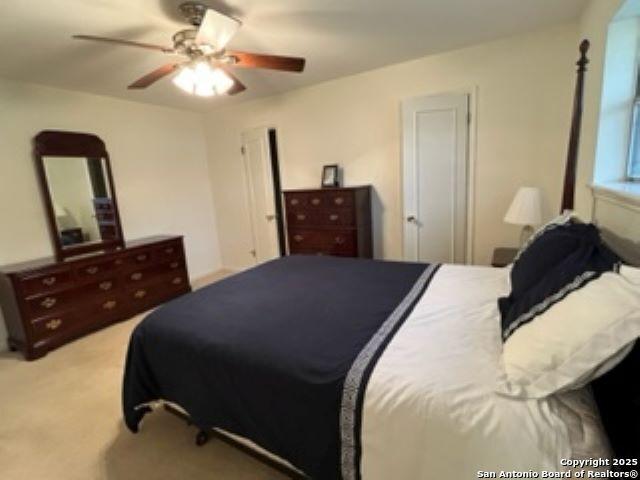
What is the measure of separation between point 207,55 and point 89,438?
2.41 m

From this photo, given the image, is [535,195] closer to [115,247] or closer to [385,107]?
[385,107]

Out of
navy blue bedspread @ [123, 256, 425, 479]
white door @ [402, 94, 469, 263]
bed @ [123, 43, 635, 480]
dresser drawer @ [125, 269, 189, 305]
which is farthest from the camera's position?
dresser drawer @ [125, 269, 189, 305]

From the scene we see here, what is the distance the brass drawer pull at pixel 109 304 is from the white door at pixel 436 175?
313 cm

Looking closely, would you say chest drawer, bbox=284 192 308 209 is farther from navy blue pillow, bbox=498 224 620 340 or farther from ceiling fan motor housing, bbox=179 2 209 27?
navy blue pillow, bbox=498 224 620 340

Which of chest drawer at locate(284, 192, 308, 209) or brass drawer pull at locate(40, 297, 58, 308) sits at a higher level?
chest drawer at locate(284, 192, 308, 209)

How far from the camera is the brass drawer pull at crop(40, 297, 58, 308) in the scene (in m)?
2.84

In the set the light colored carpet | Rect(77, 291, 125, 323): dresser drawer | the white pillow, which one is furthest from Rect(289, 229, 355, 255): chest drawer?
the white pillow

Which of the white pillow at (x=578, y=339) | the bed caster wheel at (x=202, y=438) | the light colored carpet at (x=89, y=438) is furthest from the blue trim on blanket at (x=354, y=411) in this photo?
the bed caster wheel at (x=202, y=438)

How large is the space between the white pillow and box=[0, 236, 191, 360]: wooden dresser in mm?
3505

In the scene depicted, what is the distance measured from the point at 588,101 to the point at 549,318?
1.85 metres

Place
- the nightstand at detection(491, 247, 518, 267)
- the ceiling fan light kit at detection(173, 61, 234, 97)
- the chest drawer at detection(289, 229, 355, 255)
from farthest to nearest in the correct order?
the chest drawer at detection(289, 229, 355, 255), the nightstand at detection(491, 247, 518, 267), the ceiling fan light kit at detection(173, 61, 234, 97)

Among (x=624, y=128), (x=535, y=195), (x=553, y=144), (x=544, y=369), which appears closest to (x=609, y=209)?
(x=624, y=128)

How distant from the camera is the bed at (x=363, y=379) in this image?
91 centimetres

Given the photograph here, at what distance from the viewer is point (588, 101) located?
81.9 inches
